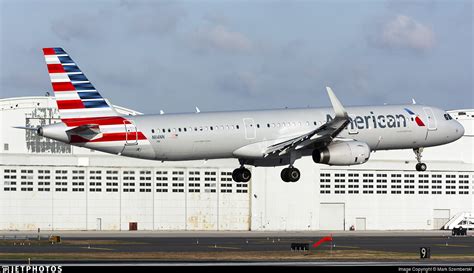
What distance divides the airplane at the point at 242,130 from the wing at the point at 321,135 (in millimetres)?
75

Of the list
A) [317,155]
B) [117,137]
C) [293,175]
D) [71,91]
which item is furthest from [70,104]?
[317,155]

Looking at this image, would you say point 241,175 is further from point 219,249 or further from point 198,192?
point 198,192

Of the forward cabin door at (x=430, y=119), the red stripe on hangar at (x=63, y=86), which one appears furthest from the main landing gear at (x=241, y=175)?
the red stripe on hangar at (x=63, y=86)

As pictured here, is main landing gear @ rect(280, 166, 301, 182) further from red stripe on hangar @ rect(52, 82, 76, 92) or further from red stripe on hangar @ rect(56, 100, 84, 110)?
red stripe on hangar @ rect(52, 82, 76, 92)

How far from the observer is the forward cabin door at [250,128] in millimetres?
84688

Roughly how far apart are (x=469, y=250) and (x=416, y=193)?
58.5 metres

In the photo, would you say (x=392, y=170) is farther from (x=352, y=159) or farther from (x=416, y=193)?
(x=352, y=159)

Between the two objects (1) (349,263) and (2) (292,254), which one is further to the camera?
(2) (292,254)

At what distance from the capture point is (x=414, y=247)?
10431cm

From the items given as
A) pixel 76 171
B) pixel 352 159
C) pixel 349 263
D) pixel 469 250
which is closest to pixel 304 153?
pixel 352 159

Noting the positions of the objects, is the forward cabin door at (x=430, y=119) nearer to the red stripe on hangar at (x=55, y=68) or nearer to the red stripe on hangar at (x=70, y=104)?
the red stripe on hangar at (x=70, y=104)

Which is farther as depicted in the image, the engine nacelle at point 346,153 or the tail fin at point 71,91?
the engine nacelle at point 346,153

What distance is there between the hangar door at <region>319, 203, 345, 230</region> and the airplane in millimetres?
60519

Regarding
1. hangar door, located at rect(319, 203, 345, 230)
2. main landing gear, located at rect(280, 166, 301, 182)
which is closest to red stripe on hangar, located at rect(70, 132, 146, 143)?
main landing gear, located at rect(280, 166, 301, 182)
